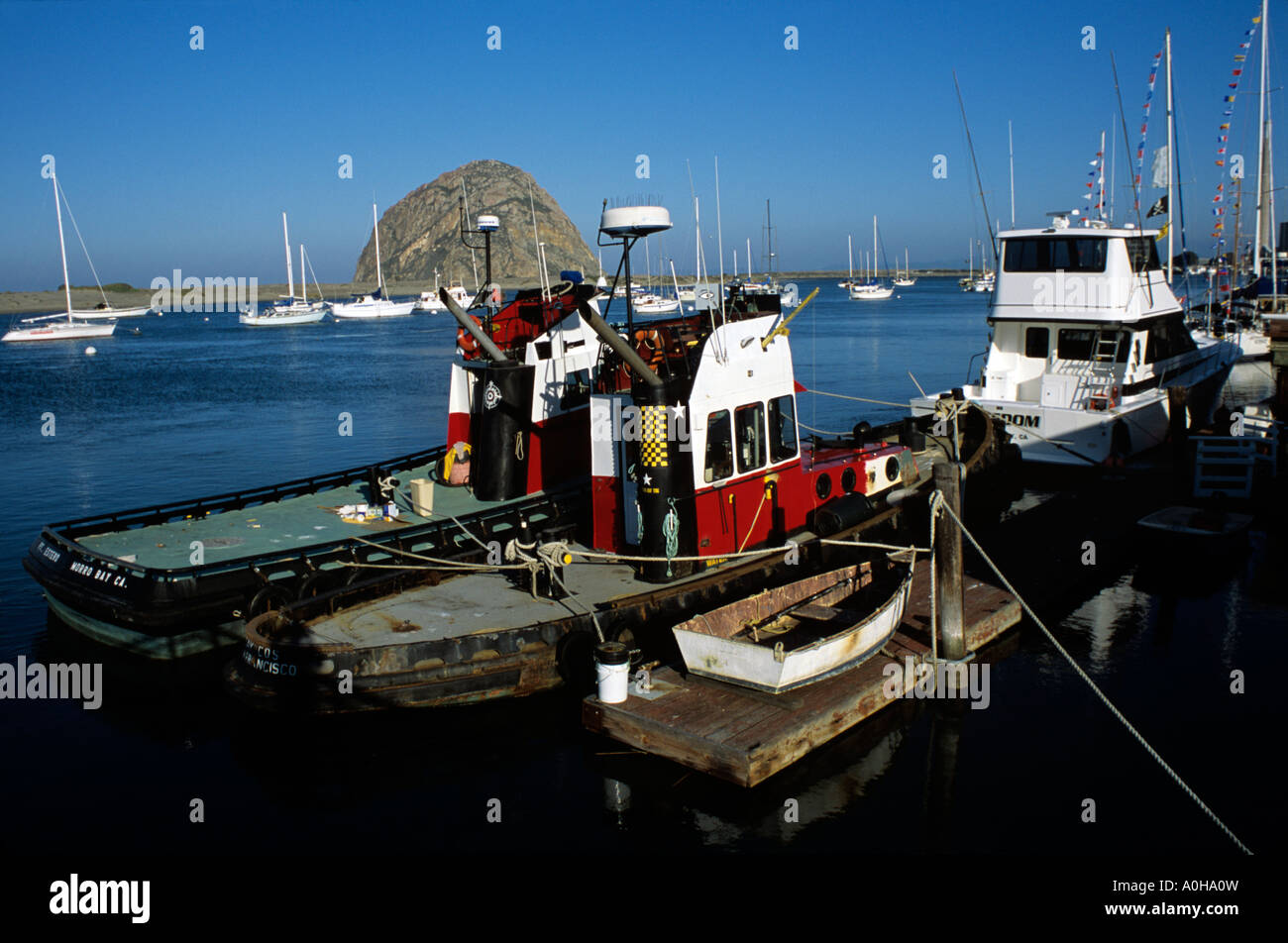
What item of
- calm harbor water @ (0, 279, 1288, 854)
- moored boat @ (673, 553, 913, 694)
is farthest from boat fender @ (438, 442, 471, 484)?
moored boat @ (673, 553, 913, 694)

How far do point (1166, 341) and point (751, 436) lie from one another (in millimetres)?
16930

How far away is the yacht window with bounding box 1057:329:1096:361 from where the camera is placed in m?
24.1

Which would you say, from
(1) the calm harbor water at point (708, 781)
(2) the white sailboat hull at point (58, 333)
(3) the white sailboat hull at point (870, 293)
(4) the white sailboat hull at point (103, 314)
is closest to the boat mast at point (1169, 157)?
(1) the calm harbor water at point (708, 781)

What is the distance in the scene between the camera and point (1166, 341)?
25.4 m

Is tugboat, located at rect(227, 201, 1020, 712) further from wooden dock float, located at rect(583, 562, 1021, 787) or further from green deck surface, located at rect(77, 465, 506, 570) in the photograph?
wooden dock float, located at rect(583, 562, 1021, 787)

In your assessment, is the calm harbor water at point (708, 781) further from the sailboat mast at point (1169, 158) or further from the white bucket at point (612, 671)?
the sailboat mast at point (1169, 158)

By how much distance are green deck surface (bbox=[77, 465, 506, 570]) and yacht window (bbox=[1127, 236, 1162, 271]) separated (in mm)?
17444

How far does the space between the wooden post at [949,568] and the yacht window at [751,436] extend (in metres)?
2.91

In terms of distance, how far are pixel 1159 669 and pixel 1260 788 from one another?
10.4 feet

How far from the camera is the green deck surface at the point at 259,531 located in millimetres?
13844

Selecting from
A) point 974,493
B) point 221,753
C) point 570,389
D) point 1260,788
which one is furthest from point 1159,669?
point 221,753
